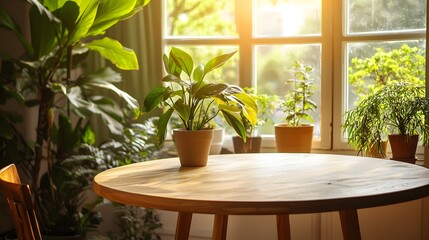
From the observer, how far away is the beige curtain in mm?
3775

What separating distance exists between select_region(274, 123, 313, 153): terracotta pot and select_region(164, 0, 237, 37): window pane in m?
0.75

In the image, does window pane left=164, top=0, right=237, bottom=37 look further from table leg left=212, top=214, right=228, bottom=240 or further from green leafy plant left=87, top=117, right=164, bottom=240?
table leg left=212, top=214, right=228, bottom=240

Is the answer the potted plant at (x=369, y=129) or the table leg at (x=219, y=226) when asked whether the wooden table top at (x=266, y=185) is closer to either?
the table leg at (x=219, y=226)

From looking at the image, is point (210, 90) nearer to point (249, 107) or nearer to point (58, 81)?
point (249, 107)

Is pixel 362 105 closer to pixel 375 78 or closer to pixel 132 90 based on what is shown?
pixel 375 78

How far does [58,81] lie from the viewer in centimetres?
345

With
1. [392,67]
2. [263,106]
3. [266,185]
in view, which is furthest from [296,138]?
[266,185]

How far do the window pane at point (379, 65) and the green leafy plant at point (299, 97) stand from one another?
23 cm

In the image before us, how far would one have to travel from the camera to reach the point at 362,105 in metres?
3.20

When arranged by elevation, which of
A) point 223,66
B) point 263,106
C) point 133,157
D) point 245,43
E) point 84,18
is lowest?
point 133,157

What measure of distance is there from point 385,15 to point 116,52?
1447mm

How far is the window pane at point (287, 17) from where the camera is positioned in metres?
3.64

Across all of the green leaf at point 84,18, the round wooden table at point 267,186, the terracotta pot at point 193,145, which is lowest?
the round wooden table at point 267,186

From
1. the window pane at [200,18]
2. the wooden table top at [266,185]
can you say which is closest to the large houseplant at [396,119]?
the wooden table top at [266,185]
